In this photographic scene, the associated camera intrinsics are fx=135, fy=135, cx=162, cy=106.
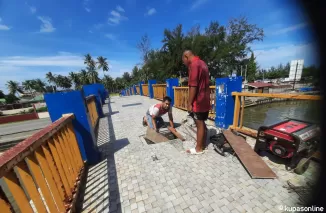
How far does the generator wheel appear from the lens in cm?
185

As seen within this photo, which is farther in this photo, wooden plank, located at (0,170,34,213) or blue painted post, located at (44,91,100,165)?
blue painted post, located at (44,91,100,165)

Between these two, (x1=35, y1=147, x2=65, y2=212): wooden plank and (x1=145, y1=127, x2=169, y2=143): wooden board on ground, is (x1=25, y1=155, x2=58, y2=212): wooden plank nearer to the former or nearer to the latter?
(x1=35, y1=147, x2=65, y2=212): wooden plank

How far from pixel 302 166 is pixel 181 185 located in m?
1.67

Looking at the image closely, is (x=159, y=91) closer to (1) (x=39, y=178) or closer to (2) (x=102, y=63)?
(1) (x=39, y=178)

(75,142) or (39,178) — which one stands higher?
(39,178)

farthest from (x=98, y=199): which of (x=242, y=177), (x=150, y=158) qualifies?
(x=242, y=177)

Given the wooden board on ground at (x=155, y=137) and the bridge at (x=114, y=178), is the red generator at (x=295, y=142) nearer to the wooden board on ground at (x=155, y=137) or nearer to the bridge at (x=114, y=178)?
the bridge at (x=114, y=178)

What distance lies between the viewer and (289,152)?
1.99 metres

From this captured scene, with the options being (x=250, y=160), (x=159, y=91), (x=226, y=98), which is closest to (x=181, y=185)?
(x=250, y=160)

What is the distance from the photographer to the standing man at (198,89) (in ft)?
7.49

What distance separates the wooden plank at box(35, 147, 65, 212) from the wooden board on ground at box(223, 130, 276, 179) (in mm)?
2400

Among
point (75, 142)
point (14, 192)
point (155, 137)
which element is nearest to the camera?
point (14, 192)

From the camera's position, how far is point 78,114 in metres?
2.33

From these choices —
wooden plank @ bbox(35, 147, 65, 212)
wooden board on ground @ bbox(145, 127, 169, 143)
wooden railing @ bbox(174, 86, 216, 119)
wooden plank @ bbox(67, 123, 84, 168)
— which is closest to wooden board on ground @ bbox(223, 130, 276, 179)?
wooden board on ground @ bbox(145, 127, 169, 143)
